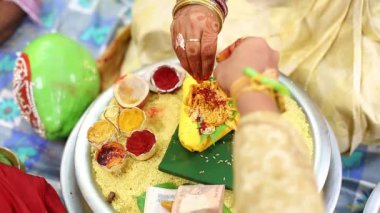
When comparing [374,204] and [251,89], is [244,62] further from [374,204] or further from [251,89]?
[374,204]

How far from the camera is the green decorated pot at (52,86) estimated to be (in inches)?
67.5

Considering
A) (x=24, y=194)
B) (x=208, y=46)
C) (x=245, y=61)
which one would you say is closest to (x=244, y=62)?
(x=245, y=61)

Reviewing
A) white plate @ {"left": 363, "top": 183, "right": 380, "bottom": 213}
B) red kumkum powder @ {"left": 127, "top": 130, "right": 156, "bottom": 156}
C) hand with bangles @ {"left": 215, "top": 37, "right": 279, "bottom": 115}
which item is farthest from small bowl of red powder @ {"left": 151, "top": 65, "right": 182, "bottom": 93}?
white plate @ {"left": 363, "top": 183, "right": 380, "bottom": 213}

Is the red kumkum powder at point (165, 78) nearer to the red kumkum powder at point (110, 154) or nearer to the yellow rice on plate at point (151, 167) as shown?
the yellow rice on plate at point (151, 167)

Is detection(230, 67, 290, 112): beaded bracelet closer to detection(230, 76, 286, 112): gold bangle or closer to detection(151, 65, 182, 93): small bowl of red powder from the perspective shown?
detection(230, 76, 286, 112): gold bangle

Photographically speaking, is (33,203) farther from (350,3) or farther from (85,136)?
(350,3)

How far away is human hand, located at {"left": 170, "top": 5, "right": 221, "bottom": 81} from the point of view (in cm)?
115

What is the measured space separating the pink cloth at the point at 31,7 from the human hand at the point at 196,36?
1.14m

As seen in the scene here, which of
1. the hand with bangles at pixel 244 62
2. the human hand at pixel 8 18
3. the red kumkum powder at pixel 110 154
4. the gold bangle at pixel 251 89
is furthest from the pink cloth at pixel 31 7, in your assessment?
the gold bangle at pixel 251 89

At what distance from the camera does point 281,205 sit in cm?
72

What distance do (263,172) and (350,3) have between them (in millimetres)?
936

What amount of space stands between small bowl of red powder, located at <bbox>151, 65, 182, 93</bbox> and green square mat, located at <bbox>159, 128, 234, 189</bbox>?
19 centimetres

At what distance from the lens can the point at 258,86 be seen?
798 mm

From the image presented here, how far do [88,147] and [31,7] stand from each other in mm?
982
